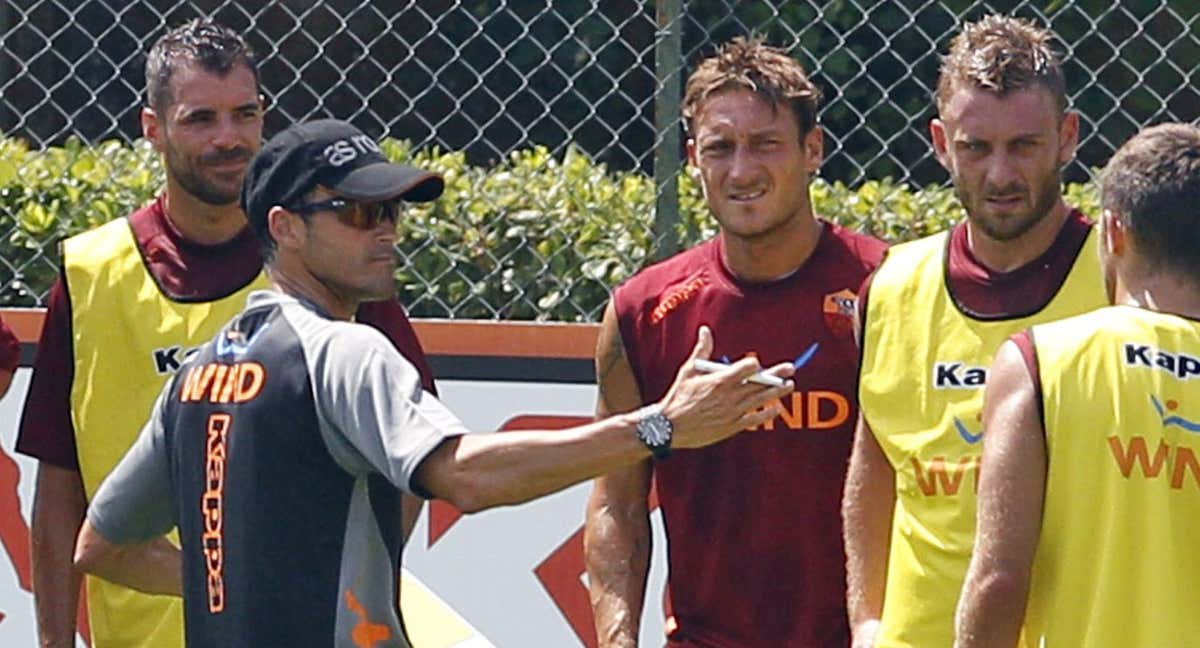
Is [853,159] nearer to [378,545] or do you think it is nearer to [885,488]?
[885,488]

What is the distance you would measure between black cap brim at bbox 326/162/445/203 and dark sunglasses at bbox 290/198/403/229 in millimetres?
19

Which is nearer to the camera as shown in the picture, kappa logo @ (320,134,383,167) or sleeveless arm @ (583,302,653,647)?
kappa logo @ (320,134,383,167)

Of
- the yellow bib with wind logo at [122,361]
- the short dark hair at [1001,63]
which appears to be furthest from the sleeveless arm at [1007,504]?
the yellow bib with wind logo at [122,361]

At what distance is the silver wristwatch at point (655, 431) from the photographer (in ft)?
12.0

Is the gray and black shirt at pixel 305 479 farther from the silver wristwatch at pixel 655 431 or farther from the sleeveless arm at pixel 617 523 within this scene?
the sleeveless arm at pixel 617 523

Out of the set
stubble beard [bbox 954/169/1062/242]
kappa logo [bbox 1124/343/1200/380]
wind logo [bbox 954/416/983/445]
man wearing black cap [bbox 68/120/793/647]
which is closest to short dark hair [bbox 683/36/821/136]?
stubble beard [bbox 954/169/1062/242]

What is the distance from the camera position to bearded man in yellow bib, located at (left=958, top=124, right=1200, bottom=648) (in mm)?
3656

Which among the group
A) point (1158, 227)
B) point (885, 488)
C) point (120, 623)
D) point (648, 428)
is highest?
point (1158, 227)

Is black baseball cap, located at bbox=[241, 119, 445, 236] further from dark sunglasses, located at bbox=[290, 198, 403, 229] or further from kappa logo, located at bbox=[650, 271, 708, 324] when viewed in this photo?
kappa logo, located at bbox=[650, 271, 708, 324]

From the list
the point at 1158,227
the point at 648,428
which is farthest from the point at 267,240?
the point at 1158,227

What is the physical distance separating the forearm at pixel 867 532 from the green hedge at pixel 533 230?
1.59 m

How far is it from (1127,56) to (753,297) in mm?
2831

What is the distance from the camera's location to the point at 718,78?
4.95 metres

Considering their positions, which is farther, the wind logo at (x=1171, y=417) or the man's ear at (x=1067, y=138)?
the man's ear at (x=1067, y=138)
